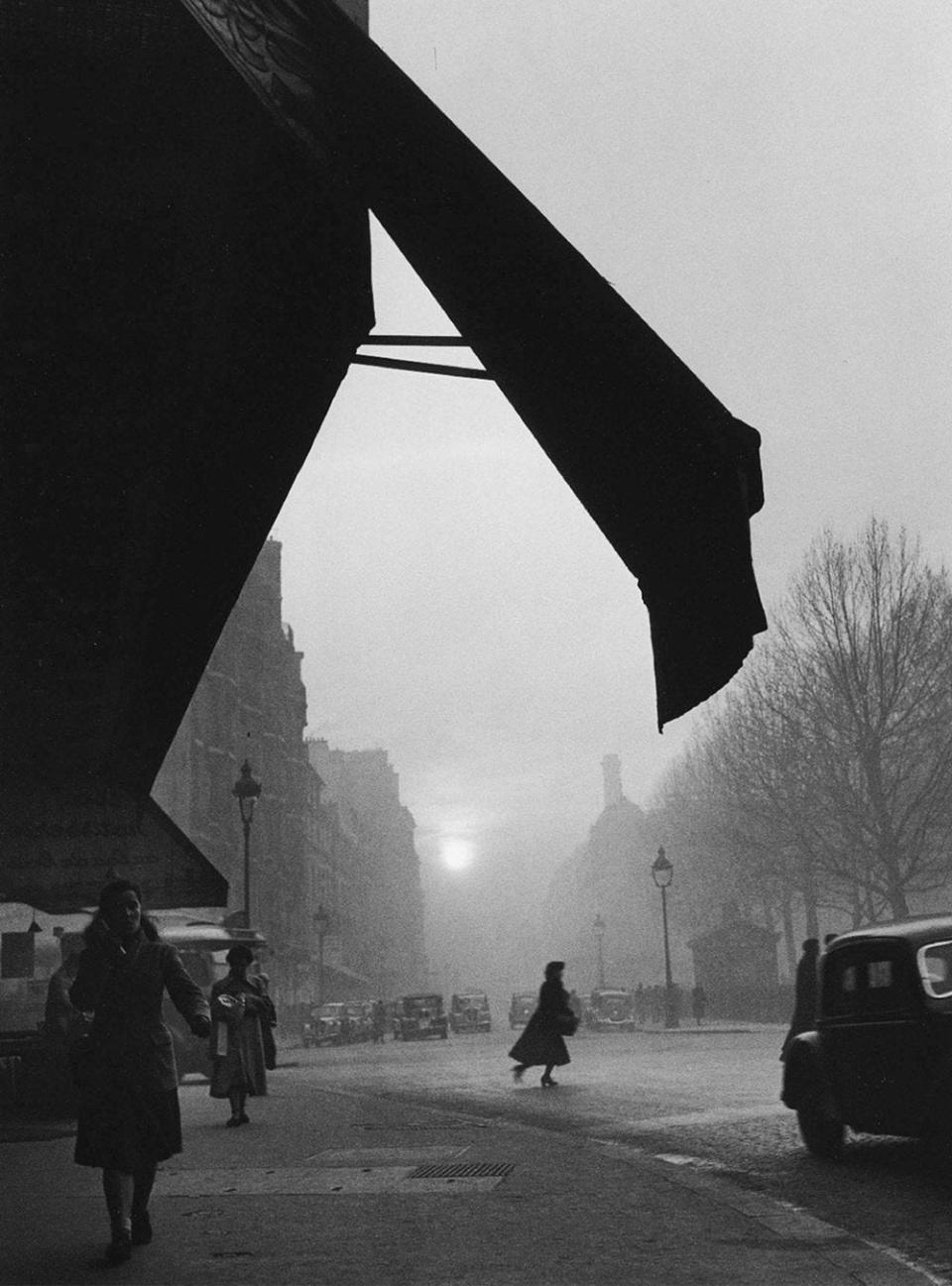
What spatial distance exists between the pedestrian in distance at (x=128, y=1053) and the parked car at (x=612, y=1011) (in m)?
49.9

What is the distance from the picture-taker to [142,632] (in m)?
9.39

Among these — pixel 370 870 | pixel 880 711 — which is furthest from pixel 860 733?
pixel 370 870

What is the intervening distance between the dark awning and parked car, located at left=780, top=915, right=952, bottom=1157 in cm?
542

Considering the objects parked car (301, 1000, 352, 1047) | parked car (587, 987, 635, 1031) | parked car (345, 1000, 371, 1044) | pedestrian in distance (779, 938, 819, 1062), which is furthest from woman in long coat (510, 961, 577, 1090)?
parked car (587, 987, 635, 1031)

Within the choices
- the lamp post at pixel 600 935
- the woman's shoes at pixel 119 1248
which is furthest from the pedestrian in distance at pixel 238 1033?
the lamp post at pixel 600 935

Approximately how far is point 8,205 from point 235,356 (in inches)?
37.9

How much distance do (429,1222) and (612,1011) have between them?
5149 centimetres

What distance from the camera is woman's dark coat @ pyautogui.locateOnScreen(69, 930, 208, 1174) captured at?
651 cm

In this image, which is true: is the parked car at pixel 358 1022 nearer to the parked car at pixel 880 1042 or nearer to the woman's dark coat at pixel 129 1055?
the parked car at pixel 880 1042

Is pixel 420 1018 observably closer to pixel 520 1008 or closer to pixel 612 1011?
pixel 612 1011

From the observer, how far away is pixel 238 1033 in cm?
1452

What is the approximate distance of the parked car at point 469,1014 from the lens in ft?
199

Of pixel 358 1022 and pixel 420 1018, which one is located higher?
pixel 420 1018

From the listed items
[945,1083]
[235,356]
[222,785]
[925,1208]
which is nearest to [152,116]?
[235,356]
